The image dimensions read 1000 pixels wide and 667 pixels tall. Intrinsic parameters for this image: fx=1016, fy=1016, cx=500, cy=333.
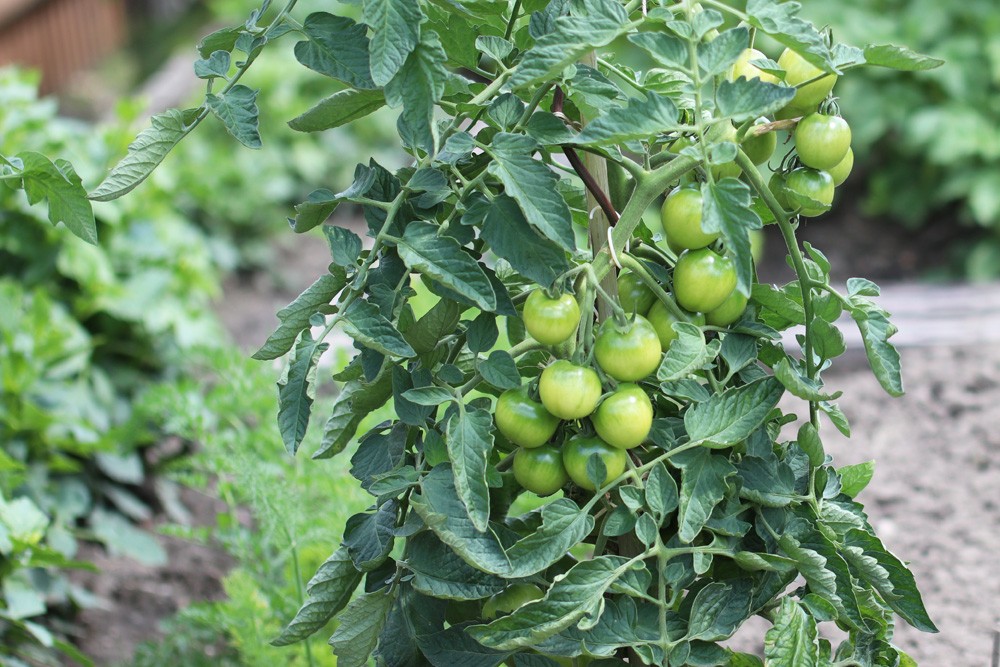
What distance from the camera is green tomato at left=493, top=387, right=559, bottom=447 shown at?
3.39ft

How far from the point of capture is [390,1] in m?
0.93

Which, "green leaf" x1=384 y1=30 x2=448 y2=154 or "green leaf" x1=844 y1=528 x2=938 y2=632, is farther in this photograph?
"green leaf" x1=844 y1=528 x2=938 y2=632

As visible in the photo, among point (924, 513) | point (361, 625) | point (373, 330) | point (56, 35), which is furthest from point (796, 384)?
point (56, 35)

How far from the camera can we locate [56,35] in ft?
22.3

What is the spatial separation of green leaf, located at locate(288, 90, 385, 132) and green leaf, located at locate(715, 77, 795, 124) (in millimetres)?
364

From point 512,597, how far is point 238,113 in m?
0.60

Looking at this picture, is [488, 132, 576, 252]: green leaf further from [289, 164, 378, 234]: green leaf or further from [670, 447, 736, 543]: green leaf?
[670, 447, 736, 543]: green leaf

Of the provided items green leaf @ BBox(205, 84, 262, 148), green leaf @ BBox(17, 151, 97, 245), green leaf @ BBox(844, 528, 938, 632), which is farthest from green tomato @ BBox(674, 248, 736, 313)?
green leaf @ BBox(17, 151, 97, 245)

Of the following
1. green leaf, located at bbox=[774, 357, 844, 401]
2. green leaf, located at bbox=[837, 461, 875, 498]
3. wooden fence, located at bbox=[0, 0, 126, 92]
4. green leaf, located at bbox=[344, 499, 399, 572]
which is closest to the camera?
green leaf, located at bbox=[774, 357, 844, 401]

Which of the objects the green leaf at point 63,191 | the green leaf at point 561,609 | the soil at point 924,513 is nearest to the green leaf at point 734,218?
the green leaf at point 561,609

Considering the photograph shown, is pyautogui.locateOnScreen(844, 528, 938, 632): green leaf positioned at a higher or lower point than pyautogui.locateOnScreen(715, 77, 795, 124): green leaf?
lower

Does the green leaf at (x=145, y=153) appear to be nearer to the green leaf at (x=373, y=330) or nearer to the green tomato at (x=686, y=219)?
the green leaf at (x=373, y=330)

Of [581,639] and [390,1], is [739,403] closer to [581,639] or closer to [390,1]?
[581,639]

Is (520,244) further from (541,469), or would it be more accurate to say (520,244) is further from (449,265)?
(541,469)
